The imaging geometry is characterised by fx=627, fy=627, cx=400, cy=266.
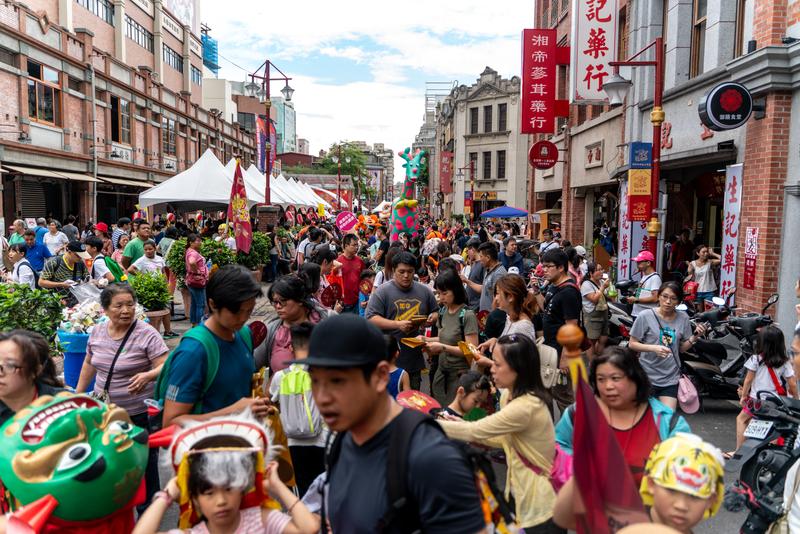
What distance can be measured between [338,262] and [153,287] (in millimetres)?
2974

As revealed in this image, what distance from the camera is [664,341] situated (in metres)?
5.46

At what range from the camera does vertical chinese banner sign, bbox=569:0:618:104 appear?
1499cm

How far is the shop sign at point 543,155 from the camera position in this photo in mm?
20094

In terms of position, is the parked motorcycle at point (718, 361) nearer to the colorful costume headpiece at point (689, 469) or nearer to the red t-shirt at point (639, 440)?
the red t-shirt at point (639, 440)

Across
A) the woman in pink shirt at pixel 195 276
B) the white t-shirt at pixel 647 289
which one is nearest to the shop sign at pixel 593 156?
the white t-shirt at pixel 647 289

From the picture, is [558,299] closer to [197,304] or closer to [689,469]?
[689,469]

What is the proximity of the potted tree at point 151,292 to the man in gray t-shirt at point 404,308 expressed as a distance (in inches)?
173

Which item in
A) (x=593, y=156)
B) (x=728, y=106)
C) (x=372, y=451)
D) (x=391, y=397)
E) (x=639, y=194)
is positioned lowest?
(x=372, y=451)

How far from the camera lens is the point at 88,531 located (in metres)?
2.48

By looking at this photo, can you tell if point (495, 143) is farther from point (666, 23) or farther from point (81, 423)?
point (81, 423)

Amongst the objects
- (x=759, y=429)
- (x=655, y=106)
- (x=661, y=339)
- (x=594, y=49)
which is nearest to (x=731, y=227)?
(x=655, y=106)

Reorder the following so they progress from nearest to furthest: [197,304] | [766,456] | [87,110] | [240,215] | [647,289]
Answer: [766,456] < [647,289] < [197,304] < [240,215] < [87,110]

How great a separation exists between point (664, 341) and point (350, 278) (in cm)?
403

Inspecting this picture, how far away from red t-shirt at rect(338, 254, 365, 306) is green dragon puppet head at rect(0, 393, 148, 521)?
18.3 ft
